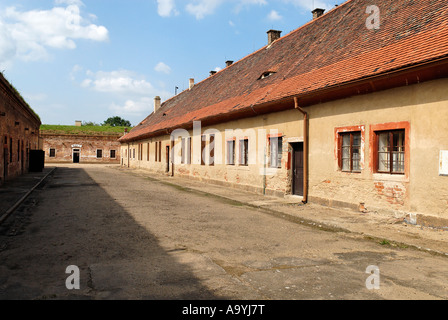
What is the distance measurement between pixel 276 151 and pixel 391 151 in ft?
17.1

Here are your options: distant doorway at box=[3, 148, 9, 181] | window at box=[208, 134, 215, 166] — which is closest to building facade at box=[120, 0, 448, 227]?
window at box=[208, 134, 215, 166]

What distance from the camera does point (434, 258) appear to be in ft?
19.1

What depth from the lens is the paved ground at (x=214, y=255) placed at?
13.5 ft

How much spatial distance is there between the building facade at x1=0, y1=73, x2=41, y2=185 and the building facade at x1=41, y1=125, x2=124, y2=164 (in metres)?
30.0

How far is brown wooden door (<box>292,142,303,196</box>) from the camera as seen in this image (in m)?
12.5

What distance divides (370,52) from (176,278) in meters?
8.73

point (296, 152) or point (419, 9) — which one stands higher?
point (419, 9)

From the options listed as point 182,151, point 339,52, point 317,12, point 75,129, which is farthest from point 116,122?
point 339,52

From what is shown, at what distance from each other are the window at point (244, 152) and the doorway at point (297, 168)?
3358 mm

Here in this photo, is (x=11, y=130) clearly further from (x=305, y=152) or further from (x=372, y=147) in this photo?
(x=372, y=147)

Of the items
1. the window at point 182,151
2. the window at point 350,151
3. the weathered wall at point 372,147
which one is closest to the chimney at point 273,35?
the window at point 182,151

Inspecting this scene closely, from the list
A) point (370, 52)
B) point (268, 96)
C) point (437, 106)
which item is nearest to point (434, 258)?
point (437, 106)

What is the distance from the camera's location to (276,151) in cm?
1384
